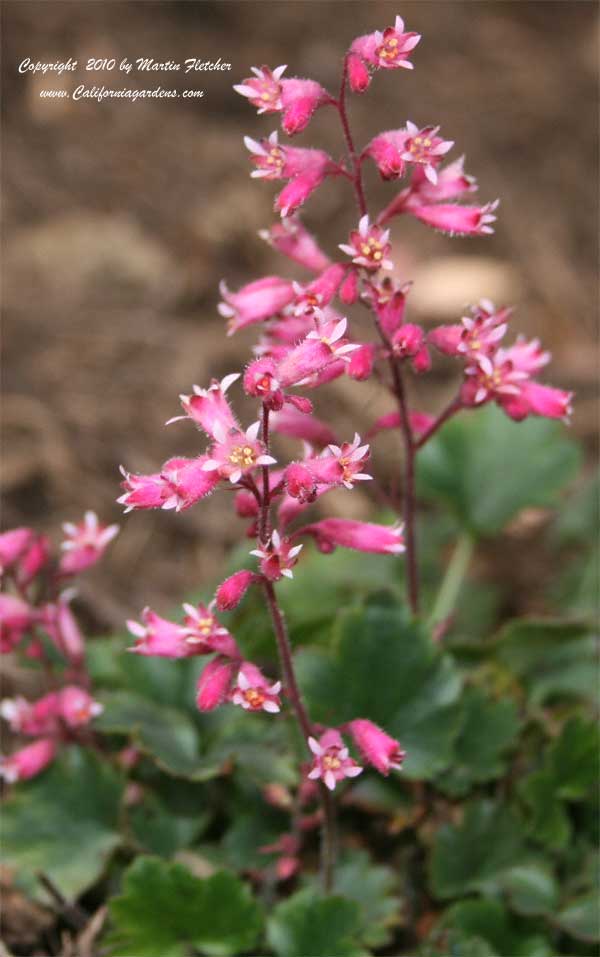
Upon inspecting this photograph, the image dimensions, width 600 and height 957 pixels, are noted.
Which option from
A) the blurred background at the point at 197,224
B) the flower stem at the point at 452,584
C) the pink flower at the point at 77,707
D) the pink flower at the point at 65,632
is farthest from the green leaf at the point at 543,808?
the blurred background at the point at 197,224

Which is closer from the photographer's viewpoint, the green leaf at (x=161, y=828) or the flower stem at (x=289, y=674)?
the flower stem at (x=289, y=674)

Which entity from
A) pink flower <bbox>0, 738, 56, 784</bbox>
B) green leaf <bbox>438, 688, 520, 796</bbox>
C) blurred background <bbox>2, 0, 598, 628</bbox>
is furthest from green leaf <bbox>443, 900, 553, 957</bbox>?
blurred background <bbox>2, 0, 598, 628</bbox>

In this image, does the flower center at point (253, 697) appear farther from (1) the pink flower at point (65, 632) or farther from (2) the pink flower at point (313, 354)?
(1) the pink flower at point (65, 632)

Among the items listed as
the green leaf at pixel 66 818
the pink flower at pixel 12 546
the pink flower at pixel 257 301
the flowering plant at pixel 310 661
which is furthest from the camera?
the green leaf at pixel 66 818

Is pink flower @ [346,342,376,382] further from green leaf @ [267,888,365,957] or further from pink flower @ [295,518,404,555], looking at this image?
green leaf @ [267,888,365,957]

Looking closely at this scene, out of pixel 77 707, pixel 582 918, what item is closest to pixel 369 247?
pixel 77 707

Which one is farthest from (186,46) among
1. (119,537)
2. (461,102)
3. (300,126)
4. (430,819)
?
(430,819)
